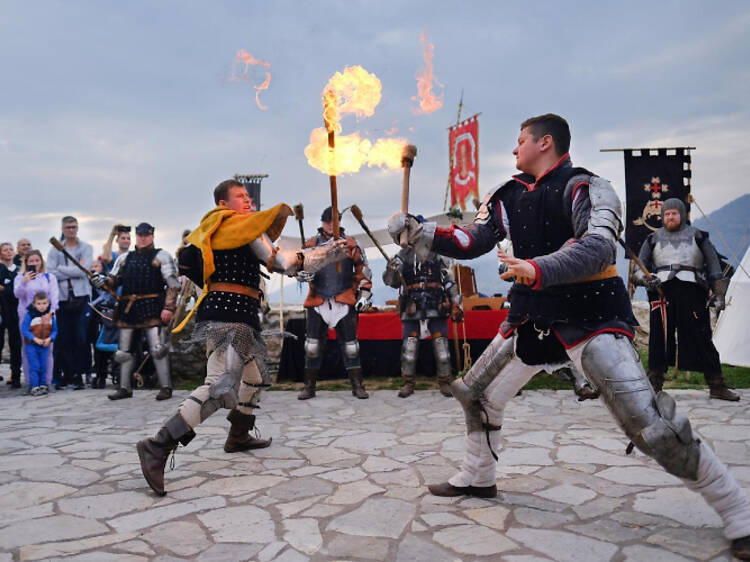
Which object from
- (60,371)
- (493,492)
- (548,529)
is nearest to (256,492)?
(493,492)

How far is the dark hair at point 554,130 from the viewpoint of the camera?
10.7 ft

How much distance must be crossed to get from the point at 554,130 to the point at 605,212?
67 centimetres

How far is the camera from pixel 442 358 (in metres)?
7.58

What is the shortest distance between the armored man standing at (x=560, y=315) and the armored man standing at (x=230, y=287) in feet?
4.00

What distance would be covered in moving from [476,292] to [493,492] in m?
6.54

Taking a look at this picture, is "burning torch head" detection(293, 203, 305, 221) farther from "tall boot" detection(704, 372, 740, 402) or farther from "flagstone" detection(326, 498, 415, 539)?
"tall boot" detection(704, 372, 740, 402)

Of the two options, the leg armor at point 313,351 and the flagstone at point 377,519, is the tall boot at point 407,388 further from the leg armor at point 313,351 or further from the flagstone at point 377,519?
the flagstone at point 377,519

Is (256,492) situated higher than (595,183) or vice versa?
(595,183)

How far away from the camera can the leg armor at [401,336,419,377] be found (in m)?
7.64

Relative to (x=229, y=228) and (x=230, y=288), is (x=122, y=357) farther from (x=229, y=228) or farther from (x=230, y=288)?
(x=229, y=228)

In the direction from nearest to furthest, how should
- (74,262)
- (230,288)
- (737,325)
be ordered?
1. (230,288)
2. (74,262)
3. (737,325)

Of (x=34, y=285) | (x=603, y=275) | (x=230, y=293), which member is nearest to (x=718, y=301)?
(x=603, y=275)

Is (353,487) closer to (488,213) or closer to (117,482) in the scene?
(117,482)

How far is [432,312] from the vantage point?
24.9 ft
